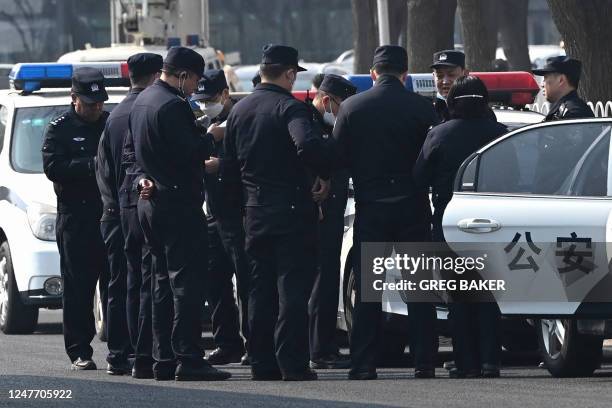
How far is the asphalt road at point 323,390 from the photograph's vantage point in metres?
9.26

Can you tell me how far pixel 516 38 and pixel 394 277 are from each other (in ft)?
84.8

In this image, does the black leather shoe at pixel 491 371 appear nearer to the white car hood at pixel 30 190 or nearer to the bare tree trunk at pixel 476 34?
the white car hood at pixel 30 190

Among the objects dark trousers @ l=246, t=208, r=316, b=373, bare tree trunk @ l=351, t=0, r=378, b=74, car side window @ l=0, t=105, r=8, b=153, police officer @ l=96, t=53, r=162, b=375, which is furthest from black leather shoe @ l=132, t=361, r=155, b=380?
bare tree trunk @ l=351, t=0, r=378, b=74

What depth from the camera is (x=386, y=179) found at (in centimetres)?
1062

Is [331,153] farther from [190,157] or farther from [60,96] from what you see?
[60,96]

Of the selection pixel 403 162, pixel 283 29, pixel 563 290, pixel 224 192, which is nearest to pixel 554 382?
pixel 563 290

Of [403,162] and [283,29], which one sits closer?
[403,162]

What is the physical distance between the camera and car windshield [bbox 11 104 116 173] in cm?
1498

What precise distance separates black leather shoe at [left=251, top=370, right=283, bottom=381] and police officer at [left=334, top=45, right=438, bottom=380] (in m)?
0.41

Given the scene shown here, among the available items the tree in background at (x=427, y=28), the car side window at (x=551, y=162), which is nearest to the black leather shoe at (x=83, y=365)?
the car side window at (x=551, y=162)

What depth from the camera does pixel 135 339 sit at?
11.0 meters

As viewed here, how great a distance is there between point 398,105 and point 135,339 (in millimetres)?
2058

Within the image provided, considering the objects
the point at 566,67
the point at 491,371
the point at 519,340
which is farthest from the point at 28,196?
the point at 491,371

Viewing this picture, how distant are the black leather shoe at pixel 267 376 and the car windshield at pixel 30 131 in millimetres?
4785
